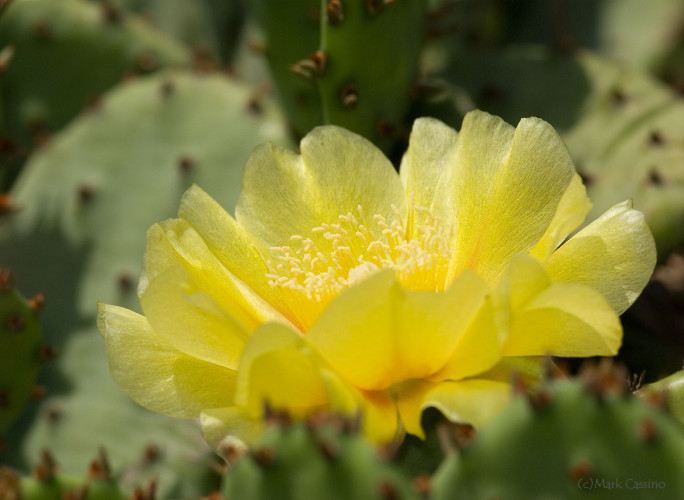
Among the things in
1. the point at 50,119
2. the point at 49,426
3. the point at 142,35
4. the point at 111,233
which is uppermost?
the point at 142,35

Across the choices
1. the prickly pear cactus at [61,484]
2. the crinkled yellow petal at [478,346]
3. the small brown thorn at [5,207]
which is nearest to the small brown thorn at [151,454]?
the prickly pear cactus at [61,484]

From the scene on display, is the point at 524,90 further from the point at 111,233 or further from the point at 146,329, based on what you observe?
the point at 146,329

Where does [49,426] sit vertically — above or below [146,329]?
below

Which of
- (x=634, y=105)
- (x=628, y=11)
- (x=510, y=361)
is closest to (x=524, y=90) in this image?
(x=634, y=105)

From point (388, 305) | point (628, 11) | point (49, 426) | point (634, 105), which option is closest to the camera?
point (388, 305)

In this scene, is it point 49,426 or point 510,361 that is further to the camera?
point 49,426

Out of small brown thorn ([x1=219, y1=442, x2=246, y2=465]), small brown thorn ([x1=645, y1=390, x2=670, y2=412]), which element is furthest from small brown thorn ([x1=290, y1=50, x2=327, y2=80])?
small brown thorn ([x1=645, y1=390, x2=670, y2=412])

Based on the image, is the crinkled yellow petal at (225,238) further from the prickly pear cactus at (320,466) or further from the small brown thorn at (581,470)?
the small brown thorn at (581,470)
